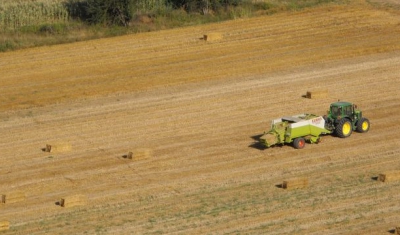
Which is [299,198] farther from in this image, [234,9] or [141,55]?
[234,9]

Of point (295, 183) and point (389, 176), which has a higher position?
point (389, 176)

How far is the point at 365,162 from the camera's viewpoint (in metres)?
39.8

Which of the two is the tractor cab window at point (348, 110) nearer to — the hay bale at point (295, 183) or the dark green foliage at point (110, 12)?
the hay bale at point (295, 183)

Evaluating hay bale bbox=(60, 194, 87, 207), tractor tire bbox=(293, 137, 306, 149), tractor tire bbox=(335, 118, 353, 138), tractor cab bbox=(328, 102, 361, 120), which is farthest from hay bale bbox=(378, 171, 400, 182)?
Answer: hay bale bbox=(60, 194, 87, 207)

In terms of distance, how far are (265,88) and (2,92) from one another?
12.4m

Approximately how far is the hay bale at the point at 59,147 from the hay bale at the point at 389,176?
12.4m

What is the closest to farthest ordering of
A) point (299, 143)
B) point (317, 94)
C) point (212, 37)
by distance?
point (299, 143)
point (317, 94)
point (212, 37)

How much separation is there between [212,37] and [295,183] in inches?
872

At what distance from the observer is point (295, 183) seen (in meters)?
37.2

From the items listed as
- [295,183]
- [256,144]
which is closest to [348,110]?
[256,144]

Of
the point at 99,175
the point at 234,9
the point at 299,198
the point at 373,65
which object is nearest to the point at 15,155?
the point at 99,175

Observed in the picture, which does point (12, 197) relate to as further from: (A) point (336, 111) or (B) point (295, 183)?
(A) point (336, 111)

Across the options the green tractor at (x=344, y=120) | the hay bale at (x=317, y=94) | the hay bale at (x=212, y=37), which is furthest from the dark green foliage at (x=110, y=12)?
the green tractor at (x=344, y=120)

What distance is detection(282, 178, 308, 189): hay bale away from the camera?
3712 centimetres
